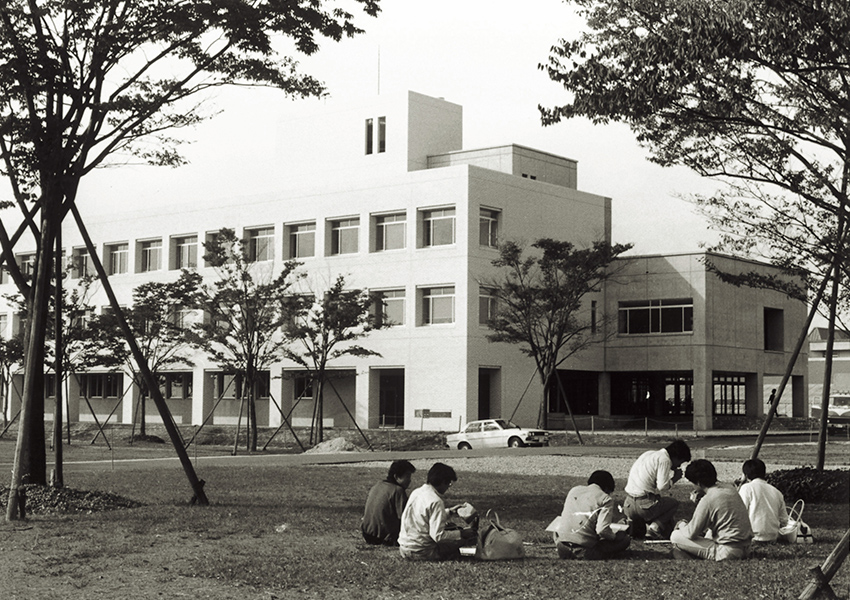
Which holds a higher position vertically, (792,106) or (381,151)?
Result: (381,151)

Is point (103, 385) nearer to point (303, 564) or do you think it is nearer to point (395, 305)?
point (395, 305)

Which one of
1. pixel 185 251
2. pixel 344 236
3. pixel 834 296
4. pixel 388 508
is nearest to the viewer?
pixel 388 508

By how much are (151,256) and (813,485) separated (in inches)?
2013

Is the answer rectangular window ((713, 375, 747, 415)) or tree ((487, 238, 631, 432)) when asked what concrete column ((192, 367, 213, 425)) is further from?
rectangular window ((713, 375, 747, 415))

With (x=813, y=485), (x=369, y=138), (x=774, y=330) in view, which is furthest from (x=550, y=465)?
(x=774, y=330)

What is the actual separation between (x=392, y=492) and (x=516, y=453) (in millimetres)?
23202

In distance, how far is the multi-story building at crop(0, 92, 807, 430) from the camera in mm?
52562

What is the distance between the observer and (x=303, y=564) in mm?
11133

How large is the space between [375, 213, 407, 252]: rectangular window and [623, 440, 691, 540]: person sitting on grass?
4121 centimetres

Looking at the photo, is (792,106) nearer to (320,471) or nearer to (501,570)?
(501,570)

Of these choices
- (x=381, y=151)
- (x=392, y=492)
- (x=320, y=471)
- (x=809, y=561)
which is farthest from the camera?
(x=381, y=151)

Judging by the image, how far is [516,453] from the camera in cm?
3491

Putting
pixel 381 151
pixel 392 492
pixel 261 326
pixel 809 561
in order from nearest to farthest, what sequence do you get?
pixel 809 561
pixel 392 492
pixel 261 326
pixel 381 151

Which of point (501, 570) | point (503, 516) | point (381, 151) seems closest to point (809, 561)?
point (501, 570)
